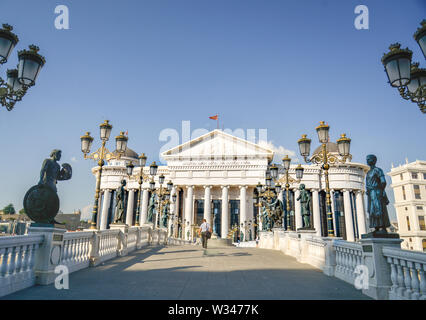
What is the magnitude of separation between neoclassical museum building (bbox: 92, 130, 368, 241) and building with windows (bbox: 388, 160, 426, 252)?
12652 mm

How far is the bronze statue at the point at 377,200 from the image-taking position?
634 centimetres

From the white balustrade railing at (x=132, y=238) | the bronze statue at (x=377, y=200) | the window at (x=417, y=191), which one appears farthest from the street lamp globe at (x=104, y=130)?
the window at (x=417, y=191)

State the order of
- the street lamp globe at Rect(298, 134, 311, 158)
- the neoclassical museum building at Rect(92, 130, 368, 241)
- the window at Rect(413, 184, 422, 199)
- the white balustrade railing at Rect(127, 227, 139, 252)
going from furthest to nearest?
the window at Rect(413, 184, 422, 199) → the neoclassical museum building at Rect(92, 130, 368, 241) → the white balustrade railing at Rect(127, 227, 139, 252) → the street lamp globe at Rect(298, 134, 311, 158)

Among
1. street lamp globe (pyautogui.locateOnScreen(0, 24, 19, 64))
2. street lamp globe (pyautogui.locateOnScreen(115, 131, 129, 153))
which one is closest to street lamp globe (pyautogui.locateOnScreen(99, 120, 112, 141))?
street lamp globe (pyautogui.locateOnScreen(115, 131, 129, 153))

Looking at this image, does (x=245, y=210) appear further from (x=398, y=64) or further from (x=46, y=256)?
(x=398, y=64)

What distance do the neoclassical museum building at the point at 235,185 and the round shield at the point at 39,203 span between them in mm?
50114

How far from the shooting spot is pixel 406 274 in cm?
501

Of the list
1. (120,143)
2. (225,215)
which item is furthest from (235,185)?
(120,143)

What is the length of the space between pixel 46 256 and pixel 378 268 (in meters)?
7.81

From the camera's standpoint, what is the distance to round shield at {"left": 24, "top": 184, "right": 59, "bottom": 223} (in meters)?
6.89

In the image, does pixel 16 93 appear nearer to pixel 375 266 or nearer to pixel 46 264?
pixel 46 264

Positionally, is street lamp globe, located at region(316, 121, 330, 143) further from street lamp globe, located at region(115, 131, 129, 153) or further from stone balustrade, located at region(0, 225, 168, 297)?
stone balustrade, located at region(0, 225, 168, 297)

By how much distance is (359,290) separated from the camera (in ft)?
21.6

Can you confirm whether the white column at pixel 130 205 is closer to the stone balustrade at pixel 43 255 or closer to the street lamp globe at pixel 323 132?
the stone balustrade at pixel 43 255
